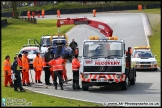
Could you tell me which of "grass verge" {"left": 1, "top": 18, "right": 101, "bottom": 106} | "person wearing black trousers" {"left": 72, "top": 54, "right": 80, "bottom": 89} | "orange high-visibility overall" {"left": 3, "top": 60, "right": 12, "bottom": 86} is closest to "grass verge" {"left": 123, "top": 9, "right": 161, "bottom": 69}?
"grass verge" {"left": 1, "top": 18, "right": 101, "bottom": 106}

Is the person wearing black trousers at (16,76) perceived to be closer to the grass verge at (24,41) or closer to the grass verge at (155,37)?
the grass verge at (24,41)

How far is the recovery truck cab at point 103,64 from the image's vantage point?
2125 centimetres

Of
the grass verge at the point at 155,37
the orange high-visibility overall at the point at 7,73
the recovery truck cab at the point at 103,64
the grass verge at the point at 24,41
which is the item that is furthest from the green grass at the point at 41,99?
the grass verge at the point at 155,37

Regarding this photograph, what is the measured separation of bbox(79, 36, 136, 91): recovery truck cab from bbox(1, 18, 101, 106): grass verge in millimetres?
2703

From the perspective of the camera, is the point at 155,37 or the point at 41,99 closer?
the point at 41,99

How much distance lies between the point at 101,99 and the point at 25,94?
10.4 ft

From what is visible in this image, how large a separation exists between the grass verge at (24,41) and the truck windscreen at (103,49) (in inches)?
132

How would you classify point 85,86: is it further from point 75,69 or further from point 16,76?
point 16,76

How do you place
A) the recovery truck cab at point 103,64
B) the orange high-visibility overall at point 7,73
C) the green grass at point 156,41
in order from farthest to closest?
1. the green grass at point 156,41
2. the orange high-visibility overall at point 7,73
3. the recovery truck cab at point 103,64

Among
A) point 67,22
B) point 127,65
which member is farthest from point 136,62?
point 127,65

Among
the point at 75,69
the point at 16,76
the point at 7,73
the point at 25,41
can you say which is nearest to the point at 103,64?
the point at 75,69

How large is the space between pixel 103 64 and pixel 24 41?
29.0 metres

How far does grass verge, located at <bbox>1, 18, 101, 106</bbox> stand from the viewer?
17628 mm

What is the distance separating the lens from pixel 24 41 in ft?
162
